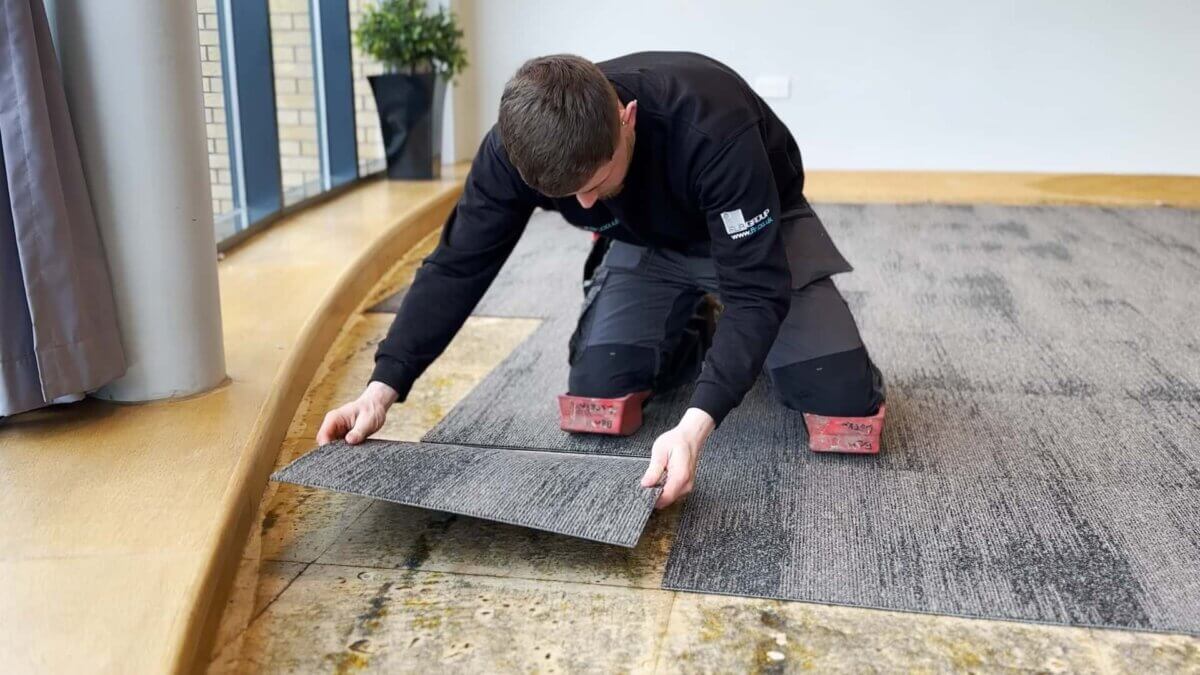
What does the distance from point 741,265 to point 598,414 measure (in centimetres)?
47

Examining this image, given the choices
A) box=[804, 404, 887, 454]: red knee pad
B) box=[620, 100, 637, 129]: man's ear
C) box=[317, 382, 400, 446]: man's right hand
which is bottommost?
box=[804, 404, 887, 454]: red knee pad

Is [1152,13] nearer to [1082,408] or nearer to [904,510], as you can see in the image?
[1082,408]

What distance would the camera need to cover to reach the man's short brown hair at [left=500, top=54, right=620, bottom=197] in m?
1.37

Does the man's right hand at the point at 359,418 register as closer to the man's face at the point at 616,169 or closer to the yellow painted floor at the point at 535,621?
the yellow painted floor at the point at 535,621

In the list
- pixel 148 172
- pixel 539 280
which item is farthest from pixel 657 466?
pixel 539 280

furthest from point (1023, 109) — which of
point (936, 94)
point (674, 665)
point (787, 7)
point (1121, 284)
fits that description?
point (674, 665)

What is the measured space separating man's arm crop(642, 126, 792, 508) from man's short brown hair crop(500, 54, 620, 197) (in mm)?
236

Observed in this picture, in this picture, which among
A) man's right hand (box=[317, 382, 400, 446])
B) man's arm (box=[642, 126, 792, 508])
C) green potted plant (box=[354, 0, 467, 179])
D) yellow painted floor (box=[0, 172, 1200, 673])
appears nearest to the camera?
yellow painted floor (box=[0, 172, 1200, 673])

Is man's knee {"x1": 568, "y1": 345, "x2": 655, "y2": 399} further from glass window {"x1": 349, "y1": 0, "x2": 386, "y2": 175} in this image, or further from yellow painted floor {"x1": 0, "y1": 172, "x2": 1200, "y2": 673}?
glass window {"x1": 349, "y1": 0, "x2": 386, "y2": 175}

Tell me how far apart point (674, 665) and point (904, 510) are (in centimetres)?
54

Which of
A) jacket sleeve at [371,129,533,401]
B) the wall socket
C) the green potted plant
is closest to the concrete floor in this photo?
jacket sleeve at [371,129,533,401]

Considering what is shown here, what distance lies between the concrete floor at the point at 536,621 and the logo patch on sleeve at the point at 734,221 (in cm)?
45

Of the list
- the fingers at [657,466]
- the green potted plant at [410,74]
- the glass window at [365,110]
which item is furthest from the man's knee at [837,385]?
the glass window at [365,110]

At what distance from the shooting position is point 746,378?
154cm
